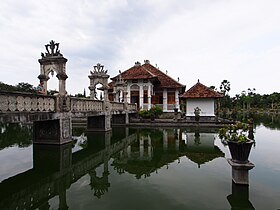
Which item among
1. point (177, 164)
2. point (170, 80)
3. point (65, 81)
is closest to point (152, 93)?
point (170, 80)

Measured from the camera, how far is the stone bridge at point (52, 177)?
474 cm

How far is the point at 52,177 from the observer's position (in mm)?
6312

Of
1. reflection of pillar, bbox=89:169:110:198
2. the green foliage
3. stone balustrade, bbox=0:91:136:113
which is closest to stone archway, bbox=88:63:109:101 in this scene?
stone balustrade, bbox=0:91:136:113

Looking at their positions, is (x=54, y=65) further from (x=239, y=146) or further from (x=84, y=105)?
(x=239, y=146)

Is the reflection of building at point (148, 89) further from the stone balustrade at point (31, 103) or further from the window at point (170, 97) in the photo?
the stone balustrade at point (31, 103)

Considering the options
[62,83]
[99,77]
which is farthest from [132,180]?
[99,77]

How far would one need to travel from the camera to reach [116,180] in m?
6.01

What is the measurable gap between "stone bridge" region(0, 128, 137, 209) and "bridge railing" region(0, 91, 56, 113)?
1.99m

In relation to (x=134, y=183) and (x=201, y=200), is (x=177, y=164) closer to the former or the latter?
(x=134, y=183)

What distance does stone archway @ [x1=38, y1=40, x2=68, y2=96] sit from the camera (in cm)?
1030

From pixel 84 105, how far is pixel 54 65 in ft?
10.4

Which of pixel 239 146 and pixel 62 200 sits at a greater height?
pixel 239 146

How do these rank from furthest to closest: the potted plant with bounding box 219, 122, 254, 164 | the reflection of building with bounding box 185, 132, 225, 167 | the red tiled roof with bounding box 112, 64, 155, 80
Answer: the red tiled roof with bounding box 112, 64, 155, 80 → the reflection of building with bounding box 185, 132, 225, 167 → the potted plant with bounding box 219, 122, 254, 164

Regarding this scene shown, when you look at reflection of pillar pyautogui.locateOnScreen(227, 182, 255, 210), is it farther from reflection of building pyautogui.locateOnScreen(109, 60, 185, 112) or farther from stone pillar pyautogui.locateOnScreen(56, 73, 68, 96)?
reflection of building pyautogui.locateOnScreen(109, 60, 185, 112)
